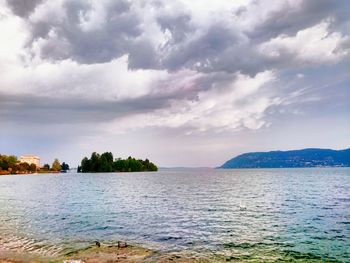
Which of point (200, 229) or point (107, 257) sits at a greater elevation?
point (107, 257)

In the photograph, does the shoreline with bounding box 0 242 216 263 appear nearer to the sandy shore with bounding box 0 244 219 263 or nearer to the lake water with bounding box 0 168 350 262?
the sandy shore with bounding box 0 244 219 263

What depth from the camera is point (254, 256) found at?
3122 centimetres

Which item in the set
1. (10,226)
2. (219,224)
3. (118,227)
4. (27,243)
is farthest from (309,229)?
(10,226)

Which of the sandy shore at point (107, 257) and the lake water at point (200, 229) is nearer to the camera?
the sandy shore at point (107, 257)

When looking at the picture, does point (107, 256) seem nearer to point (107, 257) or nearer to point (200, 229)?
→ point (107, 257)

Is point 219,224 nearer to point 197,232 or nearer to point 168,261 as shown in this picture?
point 197,232

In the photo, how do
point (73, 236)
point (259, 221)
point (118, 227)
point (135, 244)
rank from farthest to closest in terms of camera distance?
1. point (259, 221)
2. point (118, 227)
3. point (73, 236)
4. point (135, 244)

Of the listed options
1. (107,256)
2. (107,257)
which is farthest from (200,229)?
(107,257)

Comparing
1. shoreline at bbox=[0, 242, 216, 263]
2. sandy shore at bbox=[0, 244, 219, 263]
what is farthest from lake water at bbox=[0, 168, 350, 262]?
sandy shore at bbox=[0, 244, 219, 263]

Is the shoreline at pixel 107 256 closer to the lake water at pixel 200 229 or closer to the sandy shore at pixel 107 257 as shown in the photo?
the sandy shore at pixel 107 257

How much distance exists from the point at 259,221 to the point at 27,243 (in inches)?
1276

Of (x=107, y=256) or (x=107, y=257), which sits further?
(x=107, y=256)

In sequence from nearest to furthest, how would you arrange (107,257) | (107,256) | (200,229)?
(107,257) → (107,256) → (200,229)

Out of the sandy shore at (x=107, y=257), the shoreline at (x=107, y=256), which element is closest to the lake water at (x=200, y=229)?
the shoreline at (x=107, y=256)
